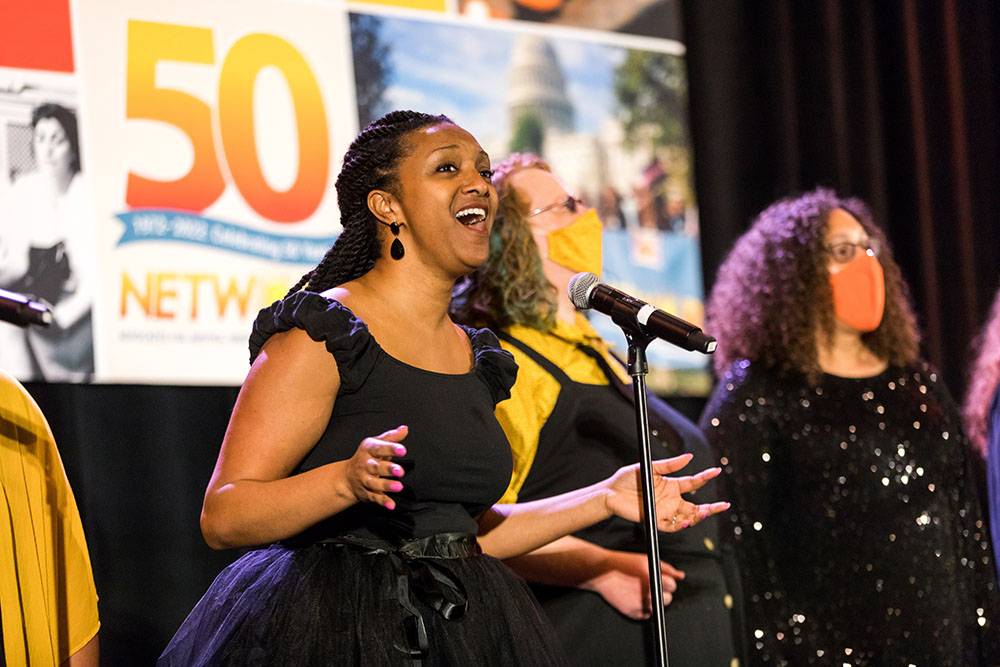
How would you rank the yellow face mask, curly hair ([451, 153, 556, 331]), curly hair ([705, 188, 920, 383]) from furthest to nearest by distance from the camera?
curly hair ([705, 188, 920, 383]) → the yellow face mask → curly hair ([451, 153, 556, 331])

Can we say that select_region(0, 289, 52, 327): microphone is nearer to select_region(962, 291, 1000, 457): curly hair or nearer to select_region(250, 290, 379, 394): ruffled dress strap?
select_region(250, 290, 379, 394): ruffled dress strap

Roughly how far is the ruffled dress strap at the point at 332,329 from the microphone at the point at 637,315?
459mm

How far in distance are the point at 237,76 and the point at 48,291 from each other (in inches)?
32.1

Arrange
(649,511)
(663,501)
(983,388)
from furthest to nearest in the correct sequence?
1. (983,388)
2. (663,501)
3. (649,511)

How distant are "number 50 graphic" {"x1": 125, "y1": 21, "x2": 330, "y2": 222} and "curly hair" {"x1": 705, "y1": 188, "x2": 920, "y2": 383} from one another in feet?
4.26

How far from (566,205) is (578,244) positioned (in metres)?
0.10

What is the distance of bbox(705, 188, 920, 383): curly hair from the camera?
3.22m

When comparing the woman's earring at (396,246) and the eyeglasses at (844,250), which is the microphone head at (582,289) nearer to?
the woman's earring at (396,246)

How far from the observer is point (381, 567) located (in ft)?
5.97

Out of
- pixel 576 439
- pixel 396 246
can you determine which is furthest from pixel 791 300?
pixel 396 246

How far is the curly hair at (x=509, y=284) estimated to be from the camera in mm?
2672

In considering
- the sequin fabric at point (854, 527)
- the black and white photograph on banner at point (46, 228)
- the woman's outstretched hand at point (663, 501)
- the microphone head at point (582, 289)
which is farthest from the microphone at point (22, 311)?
the sequin fabric at point (854, 527)

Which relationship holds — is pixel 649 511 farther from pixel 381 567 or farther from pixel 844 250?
pixel 844 250

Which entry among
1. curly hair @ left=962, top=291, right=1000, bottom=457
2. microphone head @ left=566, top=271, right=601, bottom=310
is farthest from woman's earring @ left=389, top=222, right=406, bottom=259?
curly hair @ left=962, top=291, right=1000, bottom=457
